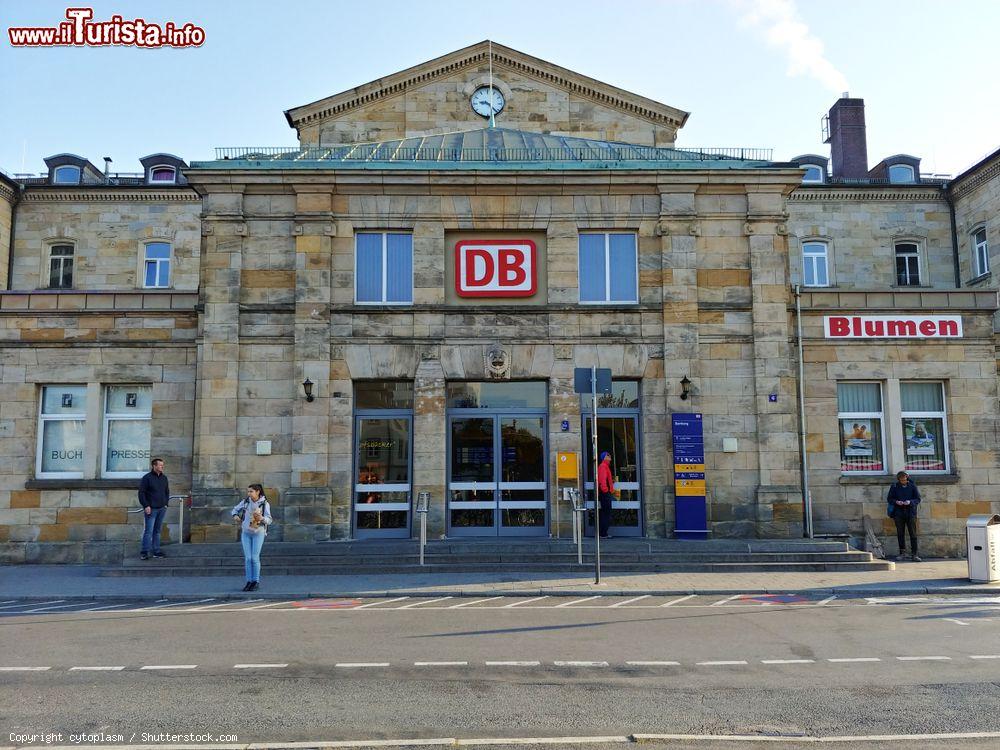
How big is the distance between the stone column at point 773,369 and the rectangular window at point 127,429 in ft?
44.0

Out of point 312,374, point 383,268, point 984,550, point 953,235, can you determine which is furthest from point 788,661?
point 953,235

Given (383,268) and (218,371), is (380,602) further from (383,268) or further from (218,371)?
(383,268)

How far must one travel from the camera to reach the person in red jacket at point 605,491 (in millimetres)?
17438

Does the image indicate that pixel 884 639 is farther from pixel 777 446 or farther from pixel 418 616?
pixel 777 446

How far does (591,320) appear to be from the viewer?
1831cm

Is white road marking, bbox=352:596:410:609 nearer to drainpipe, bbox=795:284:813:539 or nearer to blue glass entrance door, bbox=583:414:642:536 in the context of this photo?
blue glass entrance door, bbox=583:414:642:536

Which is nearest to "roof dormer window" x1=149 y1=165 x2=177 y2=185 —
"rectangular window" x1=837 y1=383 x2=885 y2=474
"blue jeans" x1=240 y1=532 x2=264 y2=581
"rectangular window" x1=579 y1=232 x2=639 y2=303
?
"rectangular window" x1=579 y1=232 x2=639 y2=303

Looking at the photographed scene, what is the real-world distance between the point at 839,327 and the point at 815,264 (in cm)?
1722

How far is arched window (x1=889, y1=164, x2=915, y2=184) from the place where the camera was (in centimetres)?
3619

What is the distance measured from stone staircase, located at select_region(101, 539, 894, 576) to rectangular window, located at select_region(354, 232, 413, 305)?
5445mm

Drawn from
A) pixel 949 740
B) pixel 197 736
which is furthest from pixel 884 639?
pixel 197 736

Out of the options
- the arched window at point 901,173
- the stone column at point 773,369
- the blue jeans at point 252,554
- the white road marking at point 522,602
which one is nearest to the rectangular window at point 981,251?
the arched window at point 901,173

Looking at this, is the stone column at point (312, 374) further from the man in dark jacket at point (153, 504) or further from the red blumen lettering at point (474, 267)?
the red blumen lettering at point (474, 267)

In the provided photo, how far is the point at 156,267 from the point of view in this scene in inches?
1366
